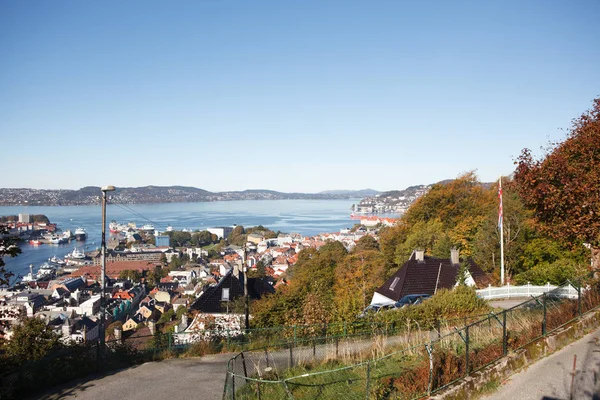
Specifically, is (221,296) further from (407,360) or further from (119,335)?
(407,360)

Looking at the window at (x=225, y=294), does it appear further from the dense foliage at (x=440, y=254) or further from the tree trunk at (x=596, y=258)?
the tree trunk at (x=596, y=258)

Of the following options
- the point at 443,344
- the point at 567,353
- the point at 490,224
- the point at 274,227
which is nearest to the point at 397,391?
the point at 443,344

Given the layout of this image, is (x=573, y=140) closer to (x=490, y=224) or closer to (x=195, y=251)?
(x=490, y=224)

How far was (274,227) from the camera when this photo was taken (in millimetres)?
176000

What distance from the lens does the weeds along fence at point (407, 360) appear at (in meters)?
6.42

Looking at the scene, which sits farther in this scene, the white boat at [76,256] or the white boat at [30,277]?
the white boat at [76,256]

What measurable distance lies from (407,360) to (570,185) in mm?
4947

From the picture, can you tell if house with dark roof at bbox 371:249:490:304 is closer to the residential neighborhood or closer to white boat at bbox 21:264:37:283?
the residential neighborhood

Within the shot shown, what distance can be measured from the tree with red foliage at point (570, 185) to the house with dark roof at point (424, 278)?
12.8 meters

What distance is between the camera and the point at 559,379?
6.54 m

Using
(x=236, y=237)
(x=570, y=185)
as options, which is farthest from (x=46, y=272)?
(x=570, y=185)

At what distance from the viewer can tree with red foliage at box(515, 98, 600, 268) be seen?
9.10m

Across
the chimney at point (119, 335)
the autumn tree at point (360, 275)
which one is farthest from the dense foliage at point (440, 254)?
the chimney at point (119, 335)

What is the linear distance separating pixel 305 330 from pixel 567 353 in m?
6.29
